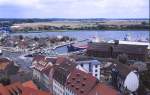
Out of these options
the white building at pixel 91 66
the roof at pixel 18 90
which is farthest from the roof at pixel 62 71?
the roof at pixel 18 90

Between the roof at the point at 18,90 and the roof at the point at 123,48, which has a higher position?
the roof at the point at 18,90

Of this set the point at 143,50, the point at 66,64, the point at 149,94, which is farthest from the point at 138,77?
the point at 143,50

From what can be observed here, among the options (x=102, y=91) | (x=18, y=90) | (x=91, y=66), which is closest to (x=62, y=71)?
(x=18, y=90)

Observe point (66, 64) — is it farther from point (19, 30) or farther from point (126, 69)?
point (19, 30)

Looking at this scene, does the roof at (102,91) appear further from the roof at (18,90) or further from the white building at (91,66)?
the white building at (91,66)

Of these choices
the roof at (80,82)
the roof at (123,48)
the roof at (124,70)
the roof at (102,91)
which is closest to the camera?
the roof at (102,91)

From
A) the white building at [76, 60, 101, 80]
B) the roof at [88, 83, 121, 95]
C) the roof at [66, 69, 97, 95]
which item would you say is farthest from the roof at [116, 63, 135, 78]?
the roof at [88, 83, 121, 95]

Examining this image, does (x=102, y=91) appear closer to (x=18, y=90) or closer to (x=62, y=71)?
(x=18, y=90)

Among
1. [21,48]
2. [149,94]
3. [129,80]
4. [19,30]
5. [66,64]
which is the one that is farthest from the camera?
[19,30]
